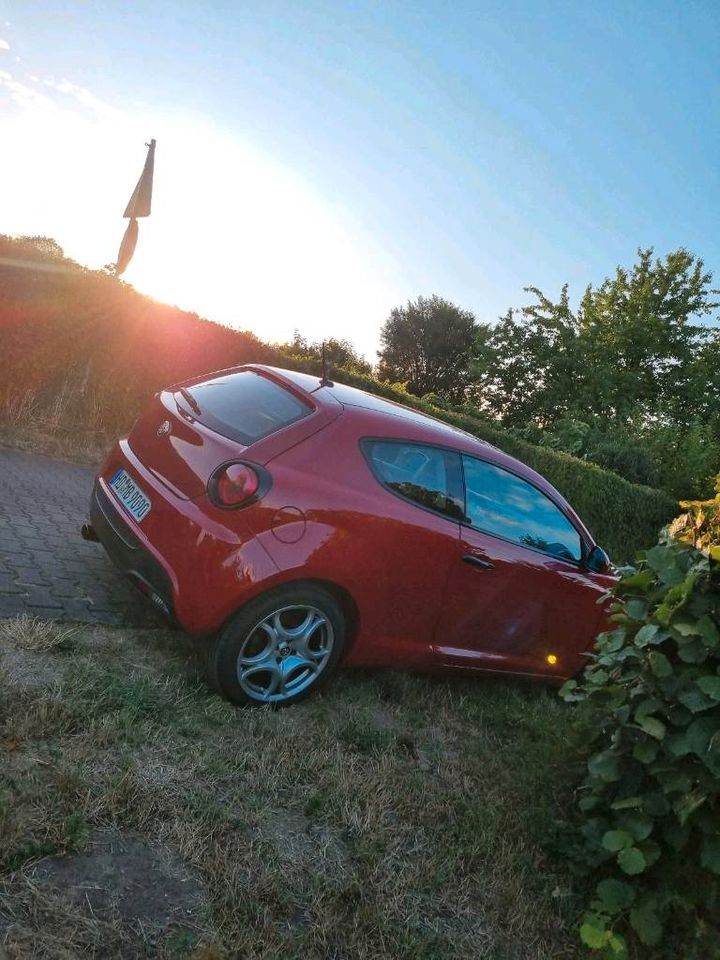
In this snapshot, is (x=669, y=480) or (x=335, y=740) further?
(x=669, y=480)

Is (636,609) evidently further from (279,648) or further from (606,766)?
(279,648)

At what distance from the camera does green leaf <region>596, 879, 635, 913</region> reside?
252 centimetres

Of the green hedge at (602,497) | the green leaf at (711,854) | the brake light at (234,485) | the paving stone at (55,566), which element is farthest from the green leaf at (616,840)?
the green hedge at (602,497)

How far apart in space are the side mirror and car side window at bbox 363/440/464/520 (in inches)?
45.2

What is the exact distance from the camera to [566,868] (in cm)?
290

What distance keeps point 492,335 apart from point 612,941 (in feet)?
110

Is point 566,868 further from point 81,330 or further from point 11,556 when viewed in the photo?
point 81,330

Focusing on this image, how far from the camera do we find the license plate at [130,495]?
3768 millimetres

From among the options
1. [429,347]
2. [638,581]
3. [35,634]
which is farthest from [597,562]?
[429,347]

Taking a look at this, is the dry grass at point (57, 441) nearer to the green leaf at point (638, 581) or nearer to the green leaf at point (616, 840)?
the green leaf at point (638, 581)

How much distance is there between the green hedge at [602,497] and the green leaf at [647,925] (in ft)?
31.7

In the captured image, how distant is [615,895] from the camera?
2.54 meters

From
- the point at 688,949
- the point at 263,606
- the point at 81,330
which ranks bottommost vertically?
the point at 688,949

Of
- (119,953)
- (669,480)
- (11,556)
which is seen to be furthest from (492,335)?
(119,953)
